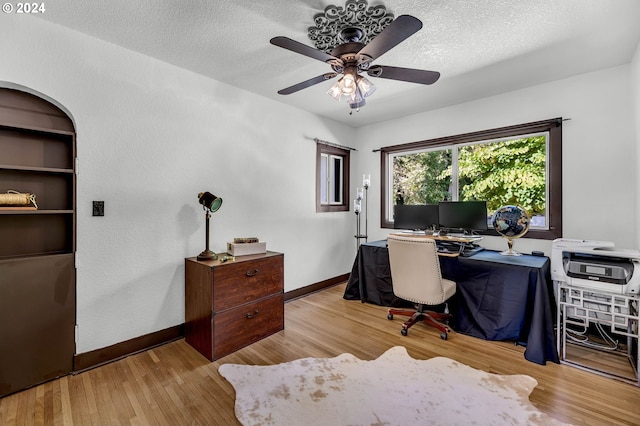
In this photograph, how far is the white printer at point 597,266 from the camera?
2.05 meters

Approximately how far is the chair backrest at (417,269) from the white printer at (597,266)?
0.92 meters

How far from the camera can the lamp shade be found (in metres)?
2.64

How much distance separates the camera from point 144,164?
99.3 inches

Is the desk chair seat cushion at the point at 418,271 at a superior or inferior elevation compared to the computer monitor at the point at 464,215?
inferior

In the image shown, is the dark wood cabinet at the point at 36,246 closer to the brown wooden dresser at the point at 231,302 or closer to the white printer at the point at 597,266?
the brown wooden dresser at the point at 231,302

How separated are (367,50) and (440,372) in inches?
91.9

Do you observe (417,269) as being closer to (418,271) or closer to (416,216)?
(418,271)

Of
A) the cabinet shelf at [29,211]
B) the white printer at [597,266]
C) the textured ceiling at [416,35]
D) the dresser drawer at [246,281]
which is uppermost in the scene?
the textured ceiling at [416,35]

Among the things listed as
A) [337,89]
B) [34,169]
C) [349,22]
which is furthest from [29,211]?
[349,22]

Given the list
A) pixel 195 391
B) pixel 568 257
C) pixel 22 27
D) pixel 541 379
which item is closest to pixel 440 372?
pixel 541 379

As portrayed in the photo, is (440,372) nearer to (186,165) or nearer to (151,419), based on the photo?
(151,419)

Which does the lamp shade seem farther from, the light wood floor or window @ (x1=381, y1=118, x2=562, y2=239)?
window @ (x1=381, y1=118, x2=562, y2=239)

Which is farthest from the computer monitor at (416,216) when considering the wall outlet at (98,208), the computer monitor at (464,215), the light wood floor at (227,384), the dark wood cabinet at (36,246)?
the dark wood cabinet at (36,246)

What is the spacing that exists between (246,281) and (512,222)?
269cm
